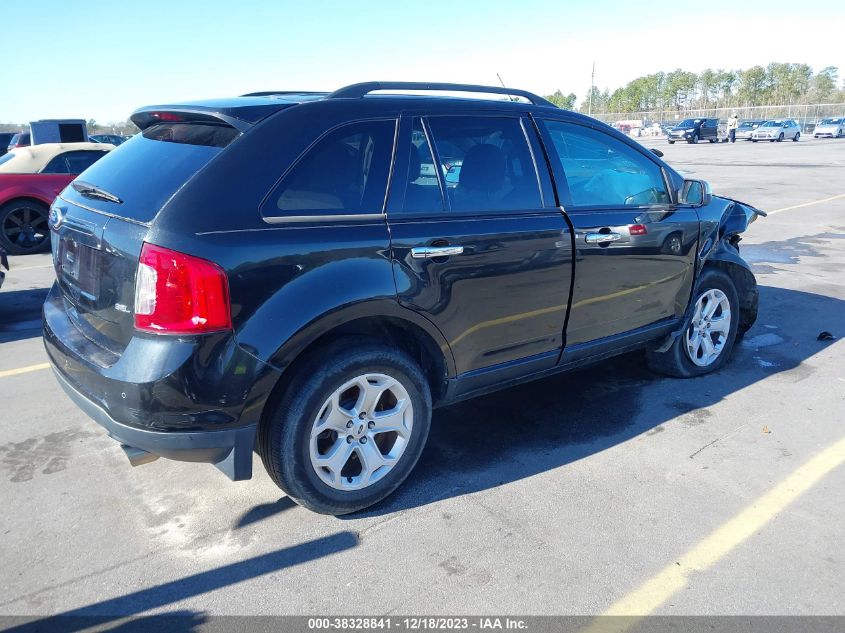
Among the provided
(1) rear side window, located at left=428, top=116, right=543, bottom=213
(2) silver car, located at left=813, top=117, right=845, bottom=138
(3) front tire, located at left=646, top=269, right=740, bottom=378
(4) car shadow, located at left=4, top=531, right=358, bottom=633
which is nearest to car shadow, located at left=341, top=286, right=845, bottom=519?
(3) front tire, located at left=646, top=269, right=740, bottom=378

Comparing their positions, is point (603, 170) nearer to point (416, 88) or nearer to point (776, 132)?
point (416, 88)

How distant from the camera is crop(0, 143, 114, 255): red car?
9516mm

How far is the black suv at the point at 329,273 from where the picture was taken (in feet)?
8.80

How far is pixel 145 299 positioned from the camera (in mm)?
2660

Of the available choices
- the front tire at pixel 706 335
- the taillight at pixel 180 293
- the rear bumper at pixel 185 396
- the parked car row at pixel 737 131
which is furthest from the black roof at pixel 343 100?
the parked car row at pixel 737 131

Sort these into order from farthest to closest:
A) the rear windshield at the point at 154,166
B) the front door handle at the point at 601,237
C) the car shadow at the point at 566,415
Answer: the front door handle at the point at 601,237 → the car shadow at the point at 566,415 → the rear windshield at the point at 154,166

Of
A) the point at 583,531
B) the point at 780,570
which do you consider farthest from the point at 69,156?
the point at 780,570

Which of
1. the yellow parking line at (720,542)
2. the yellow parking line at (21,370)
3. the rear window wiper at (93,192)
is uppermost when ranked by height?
the rear window wiper at (93,192)

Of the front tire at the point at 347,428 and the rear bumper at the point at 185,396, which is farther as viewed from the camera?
the front tire at the point at 347,428

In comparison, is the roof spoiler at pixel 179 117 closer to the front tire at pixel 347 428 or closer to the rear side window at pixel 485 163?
the rear side window at pixel 485 163

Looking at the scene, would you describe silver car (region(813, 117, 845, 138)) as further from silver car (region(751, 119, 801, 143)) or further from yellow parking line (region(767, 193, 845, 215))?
yellow parking line (region(767, 193, 845, 215))

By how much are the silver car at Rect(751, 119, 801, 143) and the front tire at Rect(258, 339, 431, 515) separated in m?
49.5

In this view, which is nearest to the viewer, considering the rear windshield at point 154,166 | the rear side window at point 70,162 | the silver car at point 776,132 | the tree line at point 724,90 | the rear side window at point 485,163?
the rear windshield at point 154,166

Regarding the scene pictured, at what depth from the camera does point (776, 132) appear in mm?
45125
